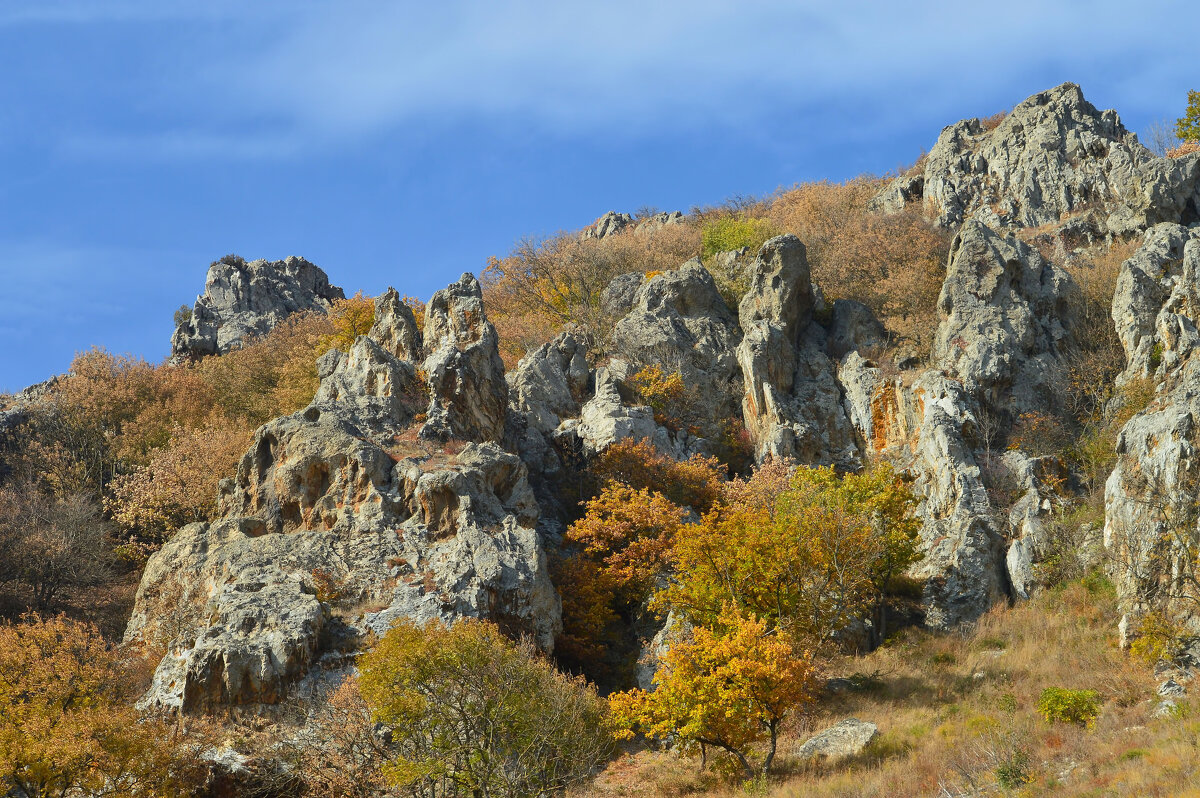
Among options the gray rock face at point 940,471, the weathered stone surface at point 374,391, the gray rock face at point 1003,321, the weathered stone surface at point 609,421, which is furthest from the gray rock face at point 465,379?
the gray rock face at point 1003,321

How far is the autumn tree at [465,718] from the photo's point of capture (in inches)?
936

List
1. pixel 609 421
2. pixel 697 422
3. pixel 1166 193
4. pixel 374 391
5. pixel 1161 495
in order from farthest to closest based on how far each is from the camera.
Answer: pixel 1166 193 → pixel 697 422 → pixel 609 421 → pixel 374 391 → pixel 1161 495

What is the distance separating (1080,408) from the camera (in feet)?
149

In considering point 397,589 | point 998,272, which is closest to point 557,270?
point 998,272

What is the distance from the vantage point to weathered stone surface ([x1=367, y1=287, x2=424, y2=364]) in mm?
45500

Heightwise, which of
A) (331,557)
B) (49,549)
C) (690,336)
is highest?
(690,336)

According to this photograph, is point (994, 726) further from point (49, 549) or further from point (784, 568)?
point (49, 549)

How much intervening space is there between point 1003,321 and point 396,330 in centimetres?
2951

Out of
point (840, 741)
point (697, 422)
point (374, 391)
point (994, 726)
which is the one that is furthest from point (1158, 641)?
point (374, 391)

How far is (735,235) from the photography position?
69250 mm

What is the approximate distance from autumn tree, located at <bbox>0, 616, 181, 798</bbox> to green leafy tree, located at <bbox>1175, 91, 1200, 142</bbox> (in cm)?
7477

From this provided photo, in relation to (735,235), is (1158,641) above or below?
below

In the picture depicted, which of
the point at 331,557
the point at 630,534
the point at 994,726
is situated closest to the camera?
the point at 994,726

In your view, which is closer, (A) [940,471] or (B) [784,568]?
(B) [784,568]
